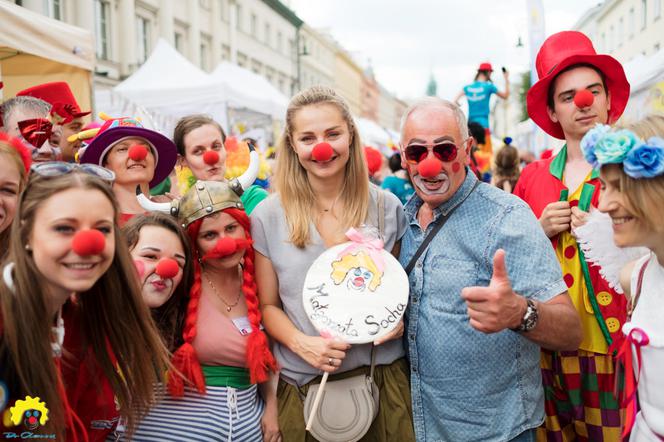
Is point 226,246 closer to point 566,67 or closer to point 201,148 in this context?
point 201,148

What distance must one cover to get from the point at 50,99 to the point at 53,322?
2715 millimetres

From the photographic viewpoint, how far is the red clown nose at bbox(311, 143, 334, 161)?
206cm

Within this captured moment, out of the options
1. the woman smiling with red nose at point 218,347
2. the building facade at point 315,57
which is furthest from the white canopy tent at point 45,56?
the building facade at point 315,57

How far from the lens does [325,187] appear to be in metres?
2.21

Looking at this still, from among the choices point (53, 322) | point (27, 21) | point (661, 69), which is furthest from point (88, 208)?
point (661, 69)

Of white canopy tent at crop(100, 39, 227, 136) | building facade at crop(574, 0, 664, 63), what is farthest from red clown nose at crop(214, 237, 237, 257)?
building facade at crop(574, 0, 664, 63)

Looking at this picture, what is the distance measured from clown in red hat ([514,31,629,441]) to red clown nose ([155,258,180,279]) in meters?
1.49

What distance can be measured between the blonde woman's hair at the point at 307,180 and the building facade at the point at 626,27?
28.9 metres

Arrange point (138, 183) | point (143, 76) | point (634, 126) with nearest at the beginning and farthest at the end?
point (634, 126)
point (138, 183)
point (143, 76)

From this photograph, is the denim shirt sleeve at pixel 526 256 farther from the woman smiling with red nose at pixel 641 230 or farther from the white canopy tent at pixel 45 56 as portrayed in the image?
the white canopy tent at pixel 45 56

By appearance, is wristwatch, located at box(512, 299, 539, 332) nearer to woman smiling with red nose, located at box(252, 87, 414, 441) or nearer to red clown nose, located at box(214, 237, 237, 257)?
woman smiling with red nose, located at box(252, 87, 414, 441)

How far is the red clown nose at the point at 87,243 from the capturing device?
57.5 inches

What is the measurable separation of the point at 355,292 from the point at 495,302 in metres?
0.50

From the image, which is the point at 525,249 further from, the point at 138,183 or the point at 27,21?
the point at 27,21
